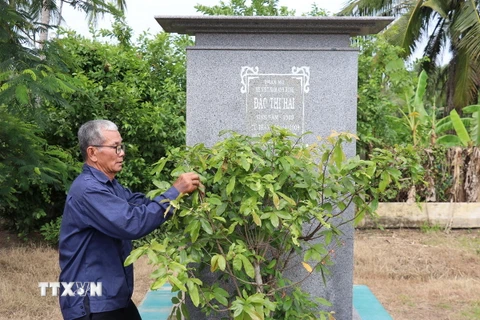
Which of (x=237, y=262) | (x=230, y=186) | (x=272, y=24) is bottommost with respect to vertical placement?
(x=237, y=262)

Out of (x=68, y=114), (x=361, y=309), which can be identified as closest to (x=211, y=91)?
(x=361, y=309)

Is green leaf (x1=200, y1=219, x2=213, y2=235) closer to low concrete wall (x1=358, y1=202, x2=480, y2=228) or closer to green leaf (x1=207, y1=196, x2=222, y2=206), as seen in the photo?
green leaf (x1=207, y1=196, x2=222, y2=206)

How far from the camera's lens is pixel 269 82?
4.17 meters

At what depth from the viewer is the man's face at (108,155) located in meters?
3.12

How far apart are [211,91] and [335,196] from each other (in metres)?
1.17

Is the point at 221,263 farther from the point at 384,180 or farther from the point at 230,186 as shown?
the point at 384,180

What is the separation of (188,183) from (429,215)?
6.98 metres

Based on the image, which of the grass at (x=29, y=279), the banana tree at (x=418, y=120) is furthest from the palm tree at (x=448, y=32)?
the grass at (x=29, y=279)

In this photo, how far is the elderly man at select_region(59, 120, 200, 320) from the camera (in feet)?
9.66

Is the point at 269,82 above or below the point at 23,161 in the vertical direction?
above

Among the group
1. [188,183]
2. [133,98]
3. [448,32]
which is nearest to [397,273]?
[133,98]

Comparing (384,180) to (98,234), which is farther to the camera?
(384,180)

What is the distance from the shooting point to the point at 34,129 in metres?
6.32

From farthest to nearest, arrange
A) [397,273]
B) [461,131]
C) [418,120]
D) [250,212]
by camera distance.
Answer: [418,120], [461,131], [397,273], [250,212]
